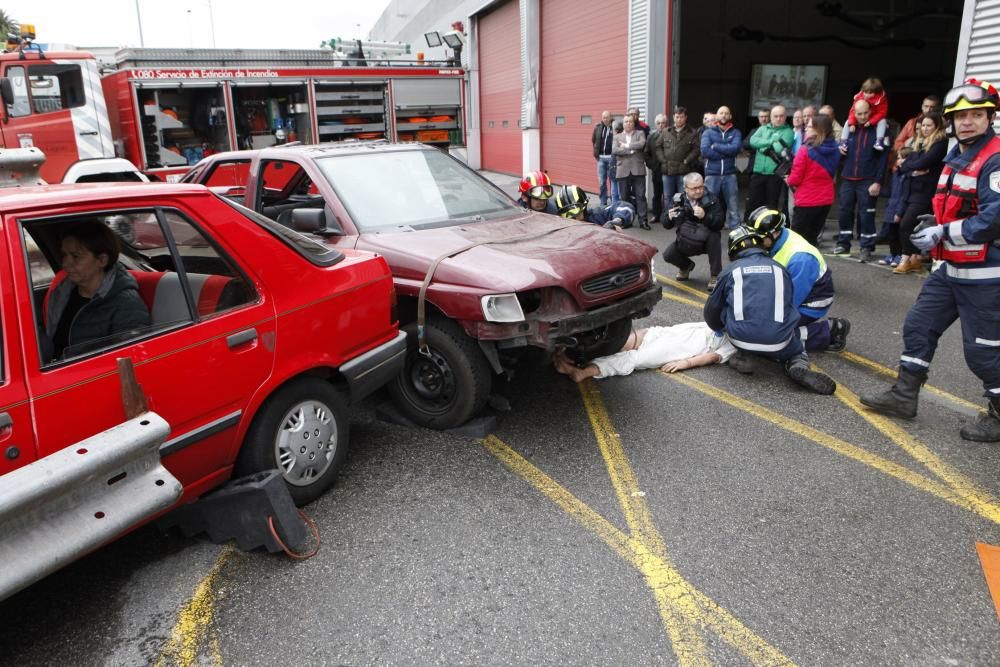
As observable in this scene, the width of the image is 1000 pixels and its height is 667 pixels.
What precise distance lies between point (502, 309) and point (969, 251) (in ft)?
8.50

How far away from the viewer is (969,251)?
12.8ft

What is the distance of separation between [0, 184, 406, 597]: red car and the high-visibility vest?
3.12 m

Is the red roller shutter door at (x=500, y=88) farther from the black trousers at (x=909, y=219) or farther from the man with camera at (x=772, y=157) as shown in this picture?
the black trousers at (x=909, y=219)

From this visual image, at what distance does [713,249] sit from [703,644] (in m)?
5.45

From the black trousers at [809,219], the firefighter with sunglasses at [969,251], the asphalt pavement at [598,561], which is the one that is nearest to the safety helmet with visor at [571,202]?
the asphalt pavement at [598,561]

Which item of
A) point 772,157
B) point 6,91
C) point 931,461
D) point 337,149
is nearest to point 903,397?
point 931,461

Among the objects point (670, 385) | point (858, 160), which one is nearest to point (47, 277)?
point (670, 385)

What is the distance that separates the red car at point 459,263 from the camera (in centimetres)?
397

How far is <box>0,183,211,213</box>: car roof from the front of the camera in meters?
2.53

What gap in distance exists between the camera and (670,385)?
5082 millimetres

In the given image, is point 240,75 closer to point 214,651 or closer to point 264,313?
point 264,313

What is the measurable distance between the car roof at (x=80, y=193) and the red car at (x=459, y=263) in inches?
54.9

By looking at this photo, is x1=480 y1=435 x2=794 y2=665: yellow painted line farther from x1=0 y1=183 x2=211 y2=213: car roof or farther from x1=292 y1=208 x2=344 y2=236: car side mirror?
x1=0 y1=183 x2=211 y2=213: car roof

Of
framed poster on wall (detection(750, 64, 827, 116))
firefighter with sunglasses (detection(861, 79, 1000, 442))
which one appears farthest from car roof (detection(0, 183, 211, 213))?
framed poster on wall (detection(750, 64, 827, 116))
